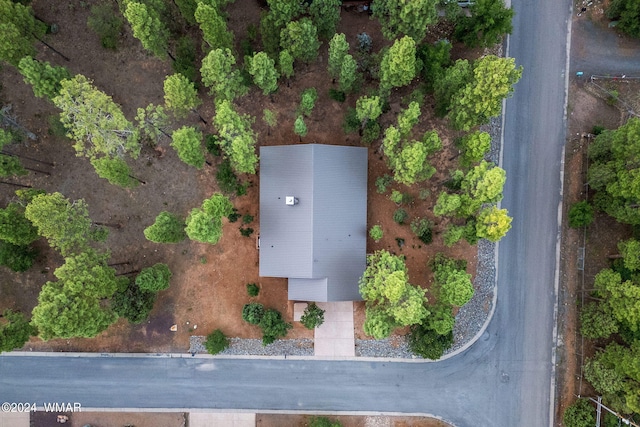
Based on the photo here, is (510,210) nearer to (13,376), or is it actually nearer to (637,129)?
(637,129)

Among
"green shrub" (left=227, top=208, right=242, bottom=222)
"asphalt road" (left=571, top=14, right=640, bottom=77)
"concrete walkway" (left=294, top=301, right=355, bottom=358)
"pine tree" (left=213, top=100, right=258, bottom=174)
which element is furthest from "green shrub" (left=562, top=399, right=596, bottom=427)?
"pine tree" (left=213, top=100, right=258, bottom=174)

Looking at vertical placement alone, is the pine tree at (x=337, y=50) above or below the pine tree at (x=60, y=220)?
above

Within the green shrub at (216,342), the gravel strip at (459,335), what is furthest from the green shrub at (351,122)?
the green shrub at (216,342)

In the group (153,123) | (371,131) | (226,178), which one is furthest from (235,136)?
(371,131)

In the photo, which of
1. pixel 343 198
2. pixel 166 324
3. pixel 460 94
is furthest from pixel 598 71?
pixel 166 324

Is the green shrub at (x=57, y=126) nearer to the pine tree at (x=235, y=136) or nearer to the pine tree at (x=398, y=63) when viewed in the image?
the pine tree at (x=235, y=136)

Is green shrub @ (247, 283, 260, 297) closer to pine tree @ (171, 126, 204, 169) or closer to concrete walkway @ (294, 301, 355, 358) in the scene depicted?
concrete walkway @ (294, 301, 355, 358)
